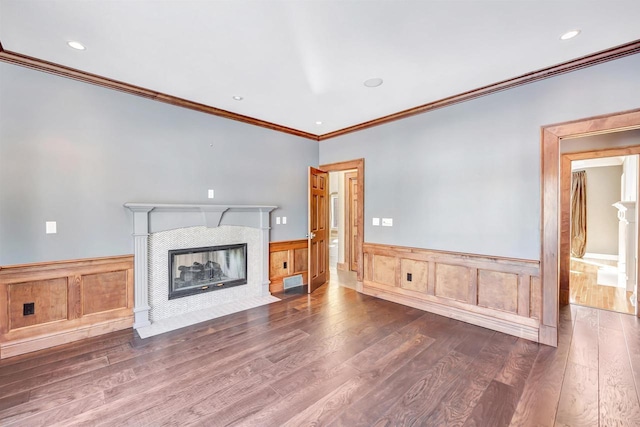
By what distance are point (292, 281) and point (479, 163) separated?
3286 millimetres

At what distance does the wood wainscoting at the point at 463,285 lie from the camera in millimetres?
2916

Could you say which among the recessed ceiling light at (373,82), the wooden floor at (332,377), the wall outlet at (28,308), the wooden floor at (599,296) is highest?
the recessed ceiling light at (373,82)

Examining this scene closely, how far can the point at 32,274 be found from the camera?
262 cm

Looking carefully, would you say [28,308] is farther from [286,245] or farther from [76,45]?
[286,245]

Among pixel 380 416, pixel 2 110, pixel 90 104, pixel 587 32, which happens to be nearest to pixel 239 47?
pixel 90 104

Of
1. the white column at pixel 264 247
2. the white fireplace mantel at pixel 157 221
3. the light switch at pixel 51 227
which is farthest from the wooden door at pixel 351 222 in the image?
the light switch at pixel 51 227

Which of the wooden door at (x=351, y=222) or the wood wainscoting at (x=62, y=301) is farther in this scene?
the wooden door at (x=351, y=222)

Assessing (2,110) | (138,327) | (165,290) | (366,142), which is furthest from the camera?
(366,142)

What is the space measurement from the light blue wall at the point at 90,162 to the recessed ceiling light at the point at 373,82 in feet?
6.67

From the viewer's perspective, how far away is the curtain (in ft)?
24.5

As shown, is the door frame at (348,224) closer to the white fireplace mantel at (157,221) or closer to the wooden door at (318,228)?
the wooden door at (318,228)

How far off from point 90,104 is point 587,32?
456cm

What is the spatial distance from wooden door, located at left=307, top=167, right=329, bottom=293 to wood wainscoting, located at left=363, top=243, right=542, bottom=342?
0.93 m

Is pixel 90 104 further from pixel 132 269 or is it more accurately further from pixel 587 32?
pixel 587 32
